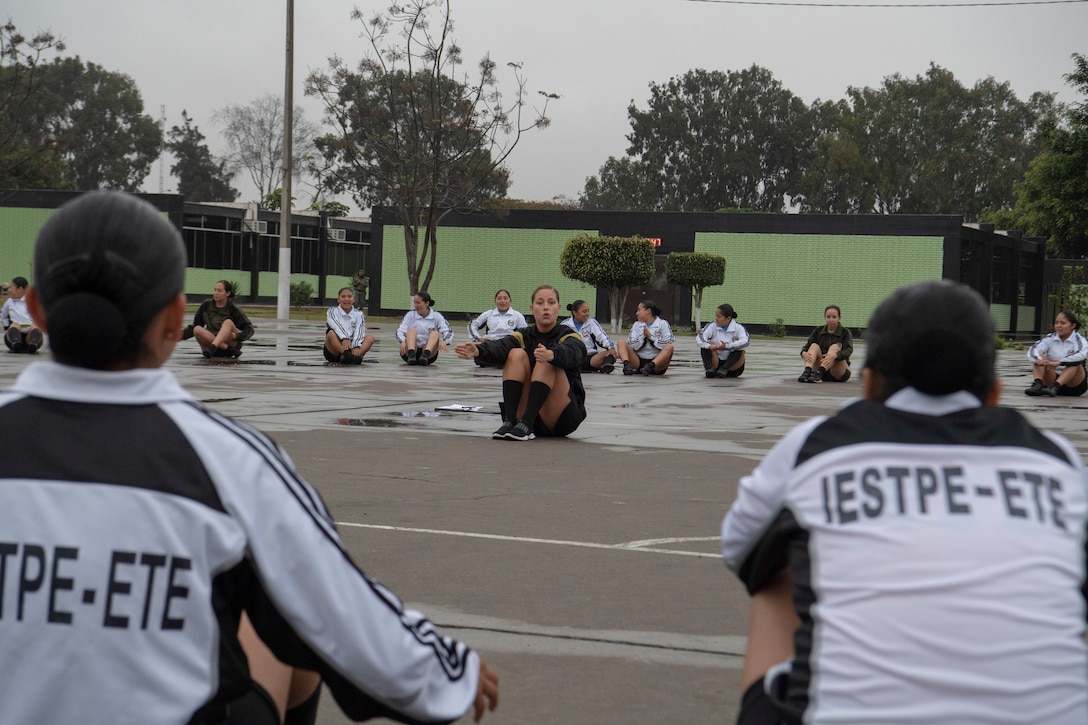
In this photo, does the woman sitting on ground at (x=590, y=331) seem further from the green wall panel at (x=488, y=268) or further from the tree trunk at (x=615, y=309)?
the green wall panel at (x=488, y=268)

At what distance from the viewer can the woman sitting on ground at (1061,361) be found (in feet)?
64.7

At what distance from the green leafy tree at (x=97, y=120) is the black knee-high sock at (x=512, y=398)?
8425 centimetres

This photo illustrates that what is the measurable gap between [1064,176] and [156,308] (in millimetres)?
60960

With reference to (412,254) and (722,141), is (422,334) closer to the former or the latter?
(412,254)

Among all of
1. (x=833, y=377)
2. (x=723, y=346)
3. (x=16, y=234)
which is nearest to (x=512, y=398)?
(x=723, y=346)

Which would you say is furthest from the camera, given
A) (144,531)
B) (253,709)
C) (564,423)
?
(564,423)

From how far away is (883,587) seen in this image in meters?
2.29

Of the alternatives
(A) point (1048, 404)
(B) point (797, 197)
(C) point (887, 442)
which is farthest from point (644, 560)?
(B) point (797, 197)

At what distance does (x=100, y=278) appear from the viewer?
2191 mm

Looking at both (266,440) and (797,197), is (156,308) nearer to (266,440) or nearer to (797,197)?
(266,440)

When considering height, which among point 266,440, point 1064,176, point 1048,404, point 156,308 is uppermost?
point 1064,176

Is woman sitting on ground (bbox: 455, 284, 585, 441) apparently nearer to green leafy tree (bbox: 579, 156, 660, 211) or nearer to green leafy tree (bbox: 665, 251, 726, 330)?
green leafy tree (bbox: 665, 251, 726, 330)

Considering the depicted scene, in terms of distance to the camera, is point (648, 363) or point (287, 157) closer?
point (648, 363)

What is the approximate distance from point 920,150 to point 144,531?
275 feet
